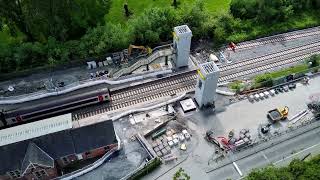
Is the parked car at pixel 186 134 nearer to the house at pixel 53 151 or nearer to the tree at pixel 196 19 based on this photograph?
the house at pixel 53 151

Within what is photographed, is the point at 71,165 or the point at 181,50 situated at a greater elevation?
the point at 181,50

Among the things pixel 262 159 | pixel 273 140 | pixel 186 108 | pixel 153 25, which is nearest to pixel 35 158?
pixel 186 108

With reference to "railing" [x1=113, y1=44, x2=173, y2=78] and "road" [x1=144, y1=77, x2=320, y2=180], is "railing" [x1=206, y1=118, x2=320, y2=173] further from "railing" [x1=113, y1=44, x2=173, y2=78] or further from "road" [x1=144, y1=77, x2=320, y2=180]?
"railing" [x1=113, y1=44, x2=173, y2=78]

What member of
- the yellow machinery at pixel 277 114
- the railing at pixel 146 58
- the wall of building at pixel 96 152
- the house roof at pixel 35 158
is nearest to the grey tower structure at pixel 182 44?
the railing at pixel 146 58

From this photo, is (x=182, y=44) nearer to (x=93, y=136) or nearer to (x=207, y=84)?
(x=207, y=84)

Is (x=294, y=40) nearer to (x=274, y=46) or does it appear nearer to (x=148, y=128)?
(x=274, y=46)

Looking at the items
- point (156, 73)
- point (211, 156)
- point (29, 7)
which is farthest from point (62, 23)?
point (211, 156)

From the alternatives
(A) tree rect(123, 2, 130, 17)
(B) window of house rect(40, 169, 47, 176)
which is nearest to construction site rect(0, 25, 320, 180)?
(B) window of house rect(40, 169, 47, 176)
